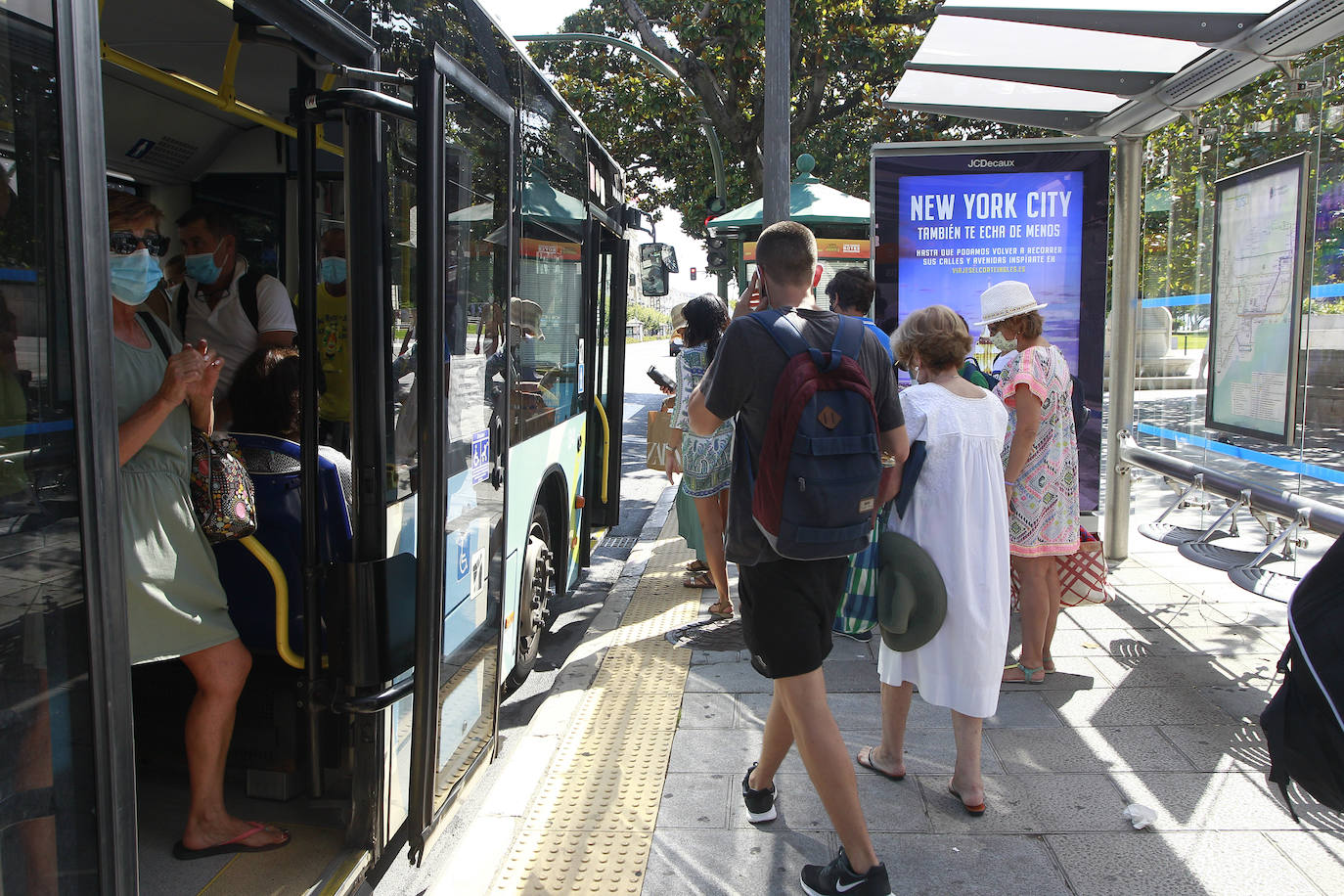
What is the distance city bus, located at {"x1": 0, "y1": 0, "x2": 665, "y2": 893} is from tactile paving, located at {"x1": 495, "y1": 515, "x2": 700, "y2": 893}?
31 centimetres

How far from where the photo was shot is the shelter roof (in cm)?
438

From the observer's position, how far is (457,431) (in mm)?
3082

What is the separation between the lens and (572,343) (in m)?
5.70

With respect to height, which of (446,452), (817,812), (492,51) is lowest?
(817,812)

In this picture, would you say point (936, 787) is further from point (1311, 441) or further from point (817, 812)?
point (1311, 441)

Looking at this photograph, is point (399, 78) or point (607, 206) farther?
point (607, 206)

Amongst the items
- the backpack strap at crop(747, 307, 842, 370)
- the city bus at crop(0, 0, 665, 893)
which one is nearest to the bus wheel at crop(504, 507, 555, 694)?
the city bus at crop(0, 0, 665, 893)

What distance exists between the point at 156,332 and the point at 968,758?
2876 millimetres

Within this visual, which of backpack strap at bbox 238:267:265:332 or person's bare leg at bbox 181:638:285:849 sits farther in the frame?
backpack strap at bbox 238:267:265:332

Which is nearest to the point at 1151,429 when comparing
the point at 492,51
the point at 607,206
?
the point at 607,206

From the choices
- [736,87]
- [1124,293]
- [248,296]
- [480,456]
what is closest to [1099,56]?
[1124,293]

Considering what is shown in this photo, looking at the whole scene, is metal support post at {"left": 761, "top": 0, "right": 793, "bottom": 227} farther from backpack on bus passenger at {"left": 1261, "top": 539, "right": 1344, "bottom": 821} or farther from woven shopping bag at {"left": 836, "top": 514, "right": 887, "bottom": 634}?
backpack on bus passenger at {"left": 1261, "top": 539, "right": 1344, "bottom": 821}

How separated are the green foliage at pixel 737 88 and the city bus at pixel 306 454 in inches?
446

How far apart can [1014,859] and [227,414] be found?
295 cm
